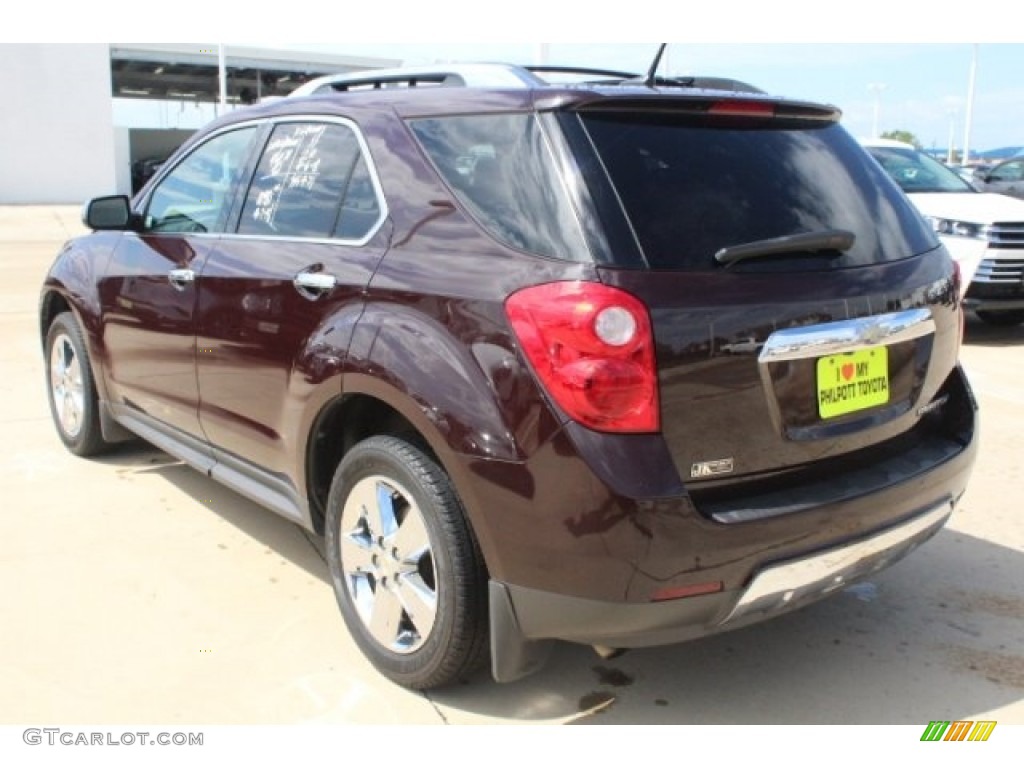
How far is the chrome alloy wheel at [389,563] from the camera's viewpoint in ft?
8.91

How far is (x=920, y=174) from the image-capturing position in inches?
373

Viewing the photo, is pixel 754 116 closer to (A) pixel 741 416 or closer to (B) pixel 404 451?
(A) pixel 741 416

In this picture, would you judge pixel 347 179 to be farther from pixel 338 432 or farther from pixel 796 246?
pixel 796 246

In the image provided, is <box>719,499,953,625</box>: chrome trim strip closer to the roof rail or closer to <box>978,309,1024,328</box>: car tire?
the roof rail

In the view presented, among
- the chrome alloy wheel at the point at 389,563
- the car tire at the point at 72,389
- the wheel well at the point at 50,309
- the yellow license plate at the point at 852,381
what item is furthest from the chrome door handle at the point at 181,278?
the yellow license plate at the point at 852,381

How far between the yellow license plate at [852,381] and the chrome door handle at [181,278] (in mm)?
2367

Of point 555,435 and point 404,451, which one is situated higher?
point 555,435

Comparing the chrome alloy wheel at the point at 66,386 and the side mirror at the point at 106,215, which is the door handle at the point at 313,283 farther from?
the chrome alloy wheel at the point at 66,386

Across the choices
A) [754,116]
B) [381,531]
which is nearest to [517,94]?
[754,116]

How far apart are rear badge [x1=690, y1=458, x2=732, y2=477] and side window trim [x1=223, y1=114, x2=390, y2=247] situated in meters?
1.21

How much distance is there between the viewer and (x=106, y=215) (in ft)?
13.7

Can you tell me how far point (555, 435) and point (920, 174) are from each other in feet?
27.9

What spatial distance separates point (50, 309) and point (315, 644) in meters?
3.03

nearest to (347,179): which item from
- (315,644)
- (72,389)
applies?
(315,644)
